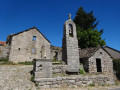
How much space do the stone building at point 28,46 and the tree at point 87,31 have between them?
7965 millimetres

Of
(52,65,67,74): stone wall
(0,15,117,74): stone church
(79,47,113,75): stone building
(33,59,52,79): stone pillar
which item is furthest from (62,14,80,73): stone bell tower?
(79,47,113,75): stone building

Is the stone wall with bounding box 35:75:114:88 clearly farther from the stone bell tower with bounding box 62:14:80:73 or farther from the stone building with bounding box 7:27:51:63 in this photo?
the stone building with bounding box 7:27:51:63

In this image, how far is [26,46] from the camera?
18.6 m

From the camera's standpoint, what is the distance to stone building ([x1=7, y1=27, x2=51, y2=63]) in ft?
56.7

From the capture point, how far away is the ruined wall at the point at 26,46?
17219 millimetres

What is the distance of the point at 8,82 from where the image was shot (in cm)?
553

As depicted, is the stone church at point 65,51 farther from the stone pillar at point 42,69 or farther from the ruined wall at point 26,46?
the stone pillar at point 42,69

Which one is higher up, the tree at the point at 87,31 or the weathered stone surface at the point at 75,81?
the tree at the point at 87,31

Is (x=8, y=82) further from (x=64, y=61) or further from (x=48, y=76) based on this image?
(x=64, y=61)

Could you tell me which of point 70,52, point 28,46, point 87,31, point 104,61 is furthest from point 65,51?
point 87,31

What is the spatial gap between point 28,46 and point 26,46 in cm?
38

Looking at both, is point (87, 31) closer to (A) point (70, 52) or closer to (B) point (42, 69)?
(A) point (70, 52)

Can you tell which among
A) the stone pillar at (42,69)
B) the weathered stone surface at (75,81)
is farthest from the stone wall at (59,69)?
the weathered stone surface at (75,81)

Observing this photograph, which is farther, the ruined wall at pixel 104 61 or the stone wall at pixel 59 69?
the ruined wall at pixel 104 61
